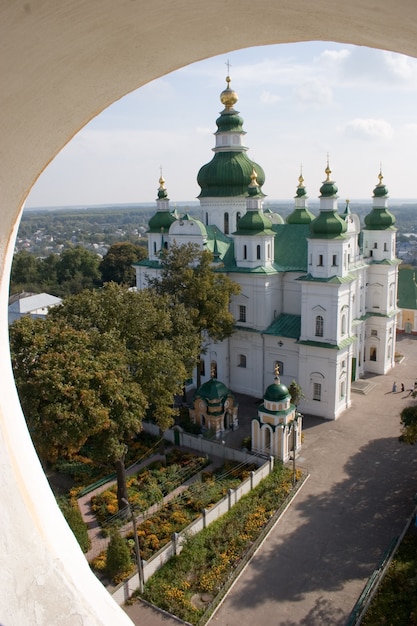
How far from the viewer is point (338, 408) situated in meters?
21.0

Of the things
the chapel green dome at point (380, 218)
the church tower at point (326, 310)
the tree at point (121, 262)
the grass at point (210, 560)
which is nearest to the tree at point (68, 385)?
the grass at point (210, 560)

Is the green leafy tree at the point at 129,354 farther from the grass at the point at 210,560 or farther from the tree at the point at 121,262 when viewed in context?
the tree at the point at 121,262

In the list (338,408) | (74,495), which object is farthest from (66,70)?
(338,408)

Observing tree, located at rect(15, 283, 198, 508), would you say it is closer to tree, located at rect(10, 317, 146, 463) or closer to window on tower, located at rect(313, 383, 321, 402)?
tree, located at rect(10, 317, 146, 463)

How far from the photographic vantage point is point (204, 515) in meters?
13.7

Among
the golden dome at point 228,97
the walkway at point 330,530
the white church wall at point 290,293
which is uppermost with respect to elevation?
the golden dome at point 228,97

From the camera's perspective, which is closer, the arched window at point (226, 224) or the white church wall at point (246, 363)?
the white church wall at point (246, 363)

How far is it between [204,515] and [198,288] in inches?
348

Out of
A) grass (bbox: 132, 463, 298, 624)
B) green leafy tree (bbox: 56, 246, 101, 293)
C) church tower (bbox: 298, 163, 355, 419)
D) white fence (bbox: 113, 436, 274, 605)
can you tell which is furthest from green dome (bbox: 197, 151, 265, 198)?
green leafy tree (bbox: 56, 246, 101, 293)

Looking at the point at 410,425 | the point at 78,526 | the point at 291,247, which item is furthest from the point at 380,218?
the point at 78,526

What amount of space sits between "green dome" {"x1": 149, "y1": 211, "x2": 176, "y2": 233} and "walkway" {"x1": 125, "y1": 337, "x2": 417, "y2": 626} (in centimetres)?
1061

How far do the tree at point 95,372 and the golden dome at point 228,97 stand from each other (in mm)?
14688

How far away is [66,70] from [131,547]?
12756 mm

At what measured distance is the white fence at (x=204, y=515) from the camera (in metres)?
11.5
